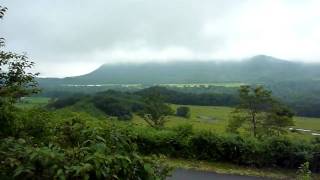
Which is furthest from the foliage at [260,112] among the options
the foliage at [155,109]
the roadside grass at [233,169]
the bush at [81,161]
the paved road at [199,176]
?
the bush at [81,161]

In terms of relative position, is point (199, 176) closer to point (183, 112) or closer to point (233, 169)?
point (233, 169)

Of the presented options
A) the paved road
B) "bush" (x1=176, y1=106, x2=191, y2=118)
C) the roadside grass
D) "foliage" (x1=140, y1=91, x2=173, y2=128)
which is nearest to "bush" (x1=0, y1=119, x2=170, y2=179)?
the paved road

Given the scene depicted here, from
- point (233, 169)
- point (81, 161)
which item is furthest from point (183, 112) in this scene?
point (81, 161)

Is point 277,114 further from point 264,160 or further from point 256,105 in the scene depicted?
point 264,160

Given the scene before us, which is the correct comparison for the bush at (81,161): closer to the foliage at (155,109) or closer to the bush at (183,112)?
the foliage at (155,109)

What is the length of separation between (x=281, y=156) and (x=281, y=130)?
25.6 metres

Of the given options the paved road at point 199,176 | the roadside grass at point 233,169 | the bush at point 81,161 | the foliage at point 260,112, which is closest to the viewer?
the bush at point 81,161

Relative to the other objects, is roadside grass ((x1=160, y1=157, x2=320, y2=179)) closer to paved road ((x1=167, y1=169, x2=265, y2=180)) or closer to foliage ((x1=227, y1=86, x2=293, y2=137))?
paved road ((x1=167, y1=169, x2=265, y2=180))

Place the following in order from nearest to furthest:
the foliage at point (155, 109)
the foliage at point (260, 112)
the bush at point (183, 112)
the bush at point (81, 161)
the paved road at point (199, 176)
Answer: the bush at point (81, 161) → the paved road at point (199, 176) → the foliage at point (260, 112) → the foliage at point (155, 109) → the bush at point (183, 112)

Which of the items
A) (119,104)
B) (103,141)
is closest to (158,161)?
(103,141)

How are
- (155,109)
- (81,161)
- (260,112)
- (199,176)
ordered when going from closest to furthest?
(81,161)
(199,176)
(260,112)
(155,109)

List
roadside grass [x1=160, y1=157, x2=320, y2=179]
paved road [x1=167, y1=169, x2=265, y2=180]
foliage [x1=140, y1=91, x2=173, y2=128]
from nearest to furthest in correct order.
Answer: paved road [x1=167, y1=169, x2=265, y2=180], roadside grass [x1=160, y1=157, x2=320, y2=179], foliage [x1=140, y1=91, x2=173, y2=128]

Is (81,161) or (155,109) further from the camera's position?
(155,109)

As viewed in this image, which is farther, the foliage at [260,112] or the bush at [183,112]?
the bush at [183,112]
